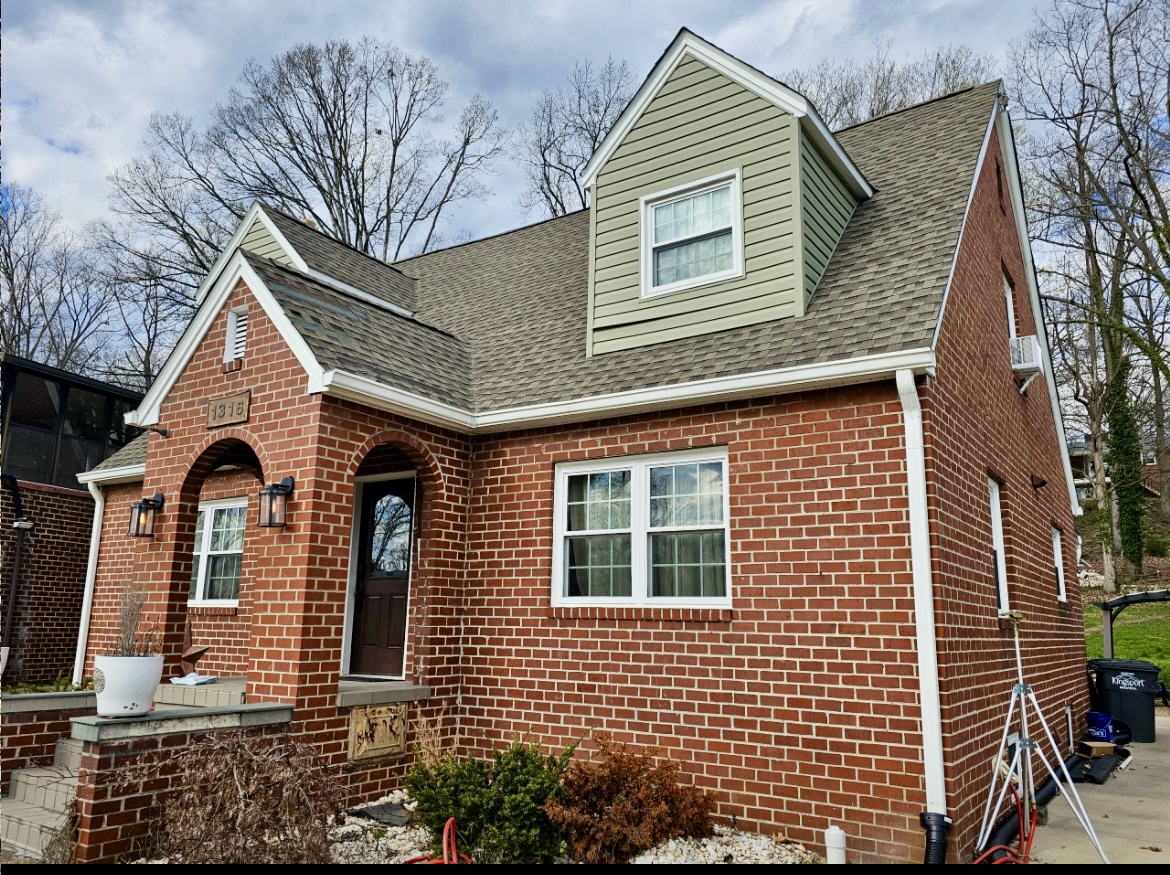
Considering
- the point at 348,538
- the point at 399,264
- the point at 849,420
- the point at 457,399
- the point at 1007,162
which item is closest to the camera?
the point at 849,420

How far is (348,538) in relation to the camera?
6688 millimetres

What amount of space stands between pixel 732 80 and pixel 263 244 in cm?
699

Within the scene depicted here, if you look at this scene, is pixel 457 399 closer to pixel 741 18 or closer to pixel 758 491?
pixel 758 491

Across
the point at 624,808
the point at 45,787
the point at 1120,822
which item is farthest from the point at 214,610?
the point at 1120,822

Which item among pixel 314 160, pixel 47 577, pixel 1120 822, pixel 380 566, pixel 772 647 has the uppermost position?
pixel 314 160

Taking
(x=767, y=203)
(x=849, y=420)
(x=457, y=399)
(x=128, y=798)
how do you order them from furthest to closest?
(x=457, y=399) < (x=767, y=203) < (x=849, y=420) < (x=128, y=798)

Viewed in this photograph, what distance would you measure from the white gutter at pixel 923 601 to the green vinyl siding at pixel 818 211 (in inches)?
68.8

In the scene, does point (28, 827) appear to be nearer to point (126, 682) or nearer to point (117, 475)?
point (126, 682)

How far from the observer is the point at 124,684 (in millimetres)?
5207

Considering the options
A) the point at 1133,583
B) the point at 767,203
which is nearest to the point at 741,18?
the point at 767,203

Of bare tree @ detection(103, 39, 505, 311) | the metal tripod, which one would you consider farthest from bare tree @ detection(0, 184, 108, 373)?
the metal tripod

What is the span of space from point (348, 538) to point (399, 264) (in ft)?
28.3

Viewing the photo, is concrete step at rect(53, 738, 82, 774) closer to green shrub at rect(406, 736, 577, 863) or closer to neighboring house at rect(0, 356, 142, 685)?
green shrub at rect(406, 736, 577, 863)

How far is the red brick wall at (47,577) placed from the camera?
472 inches
